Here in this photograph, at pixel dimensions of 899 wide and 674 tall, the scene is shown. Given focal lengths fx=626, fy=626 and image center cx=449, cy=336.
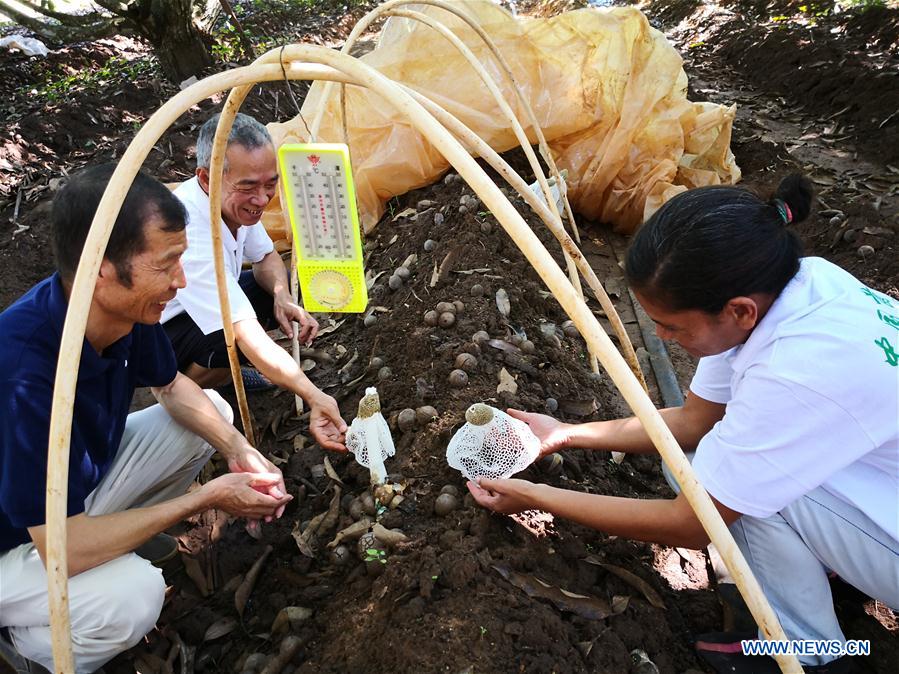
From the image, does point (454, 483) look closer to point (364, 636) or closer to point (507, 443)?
point (507, 443)

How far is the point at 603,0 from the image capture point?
11.2 metres

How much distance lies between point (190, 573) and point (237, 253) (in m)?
1.42

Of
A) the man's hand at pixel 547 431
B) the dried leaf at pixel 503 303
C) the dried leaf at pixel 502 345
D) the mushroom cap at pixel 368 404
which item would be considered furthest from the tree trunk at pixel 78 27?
the man's hand at pixel 547 431

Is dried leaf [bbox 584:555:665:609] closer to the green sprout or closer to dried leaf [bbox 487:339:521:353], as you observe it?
the green sprout

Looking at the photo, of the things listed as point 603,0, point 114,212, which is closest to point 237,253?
point 114,212

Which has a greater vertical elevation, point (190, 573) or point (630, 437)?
point (630, 437)

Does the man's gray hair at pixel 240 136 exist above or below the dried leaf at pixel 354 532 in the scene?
above

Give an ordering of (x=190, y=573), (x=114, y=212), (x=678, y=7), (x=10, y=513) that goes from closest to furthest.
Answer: (x=114, y=212)
(x=10, y=513)
(x=190, y=573)
(x=678, y=7)

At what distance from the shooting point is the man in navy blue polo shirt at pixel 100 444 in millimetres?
1591

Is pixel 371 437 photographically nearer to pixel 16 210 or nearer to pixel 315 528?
pixel 315 528

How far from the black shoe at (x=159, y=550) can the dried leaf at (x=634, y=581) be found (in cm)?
156

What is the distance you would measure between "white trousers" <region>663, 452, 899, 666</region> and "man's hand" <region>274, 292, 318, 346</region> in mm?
2022

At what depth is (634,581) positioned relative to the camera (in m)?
2.00

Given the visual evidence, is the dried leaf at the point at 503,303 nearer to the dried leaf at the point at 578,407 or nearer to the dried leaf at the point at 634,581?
the dried leaf at the point at 578,407
